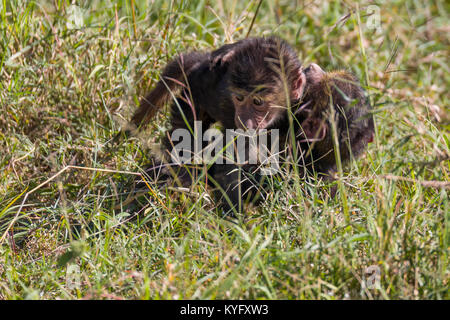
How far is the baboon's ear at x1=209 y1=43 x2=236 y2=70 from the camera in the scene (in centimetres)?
344

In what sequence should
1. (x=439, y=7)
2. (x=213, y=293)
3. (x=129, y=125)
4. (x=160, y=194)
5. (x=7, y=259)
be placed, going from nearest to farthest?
(x=213, y=293) < (x=7, y=259) < (x=160, y=194) < (x=129, y=125) < (x=439, y=7)

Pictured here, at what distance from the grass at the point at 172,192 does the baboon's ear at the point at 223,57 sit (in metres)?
0.24

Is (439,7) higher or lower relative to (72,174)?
higher

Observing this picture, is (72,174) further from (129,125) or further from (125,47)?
(125,47)

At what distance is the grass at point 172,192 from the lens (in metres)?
2.40

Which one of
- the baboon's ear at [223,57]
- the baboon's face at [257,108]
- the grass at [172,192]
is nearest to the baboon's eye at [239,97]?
the baboon's face at [257,108]

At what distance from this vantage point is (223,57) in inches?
136

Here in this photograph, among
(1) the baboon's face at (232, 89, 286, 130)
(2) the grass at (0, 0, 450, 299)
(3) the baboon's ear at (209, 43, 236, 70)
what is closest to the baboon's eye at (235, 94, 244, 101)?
(1) the baboon's face at (232, 89, 286, 130)

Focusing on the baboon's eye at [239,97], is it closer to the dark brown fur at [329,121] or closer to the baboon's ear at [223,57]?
the baboon's ear at [223,57]

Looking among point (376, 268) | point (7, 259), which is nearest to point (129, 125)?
point (7, 259)

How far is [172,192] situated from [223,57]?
2.77ft

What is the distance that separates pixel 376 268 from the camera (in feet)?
7.69

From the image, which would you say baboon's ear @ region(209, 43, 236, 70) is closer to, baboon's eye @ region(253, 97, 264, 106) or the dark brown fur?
baboon's eye @ region(253, 97, 264, 106)
